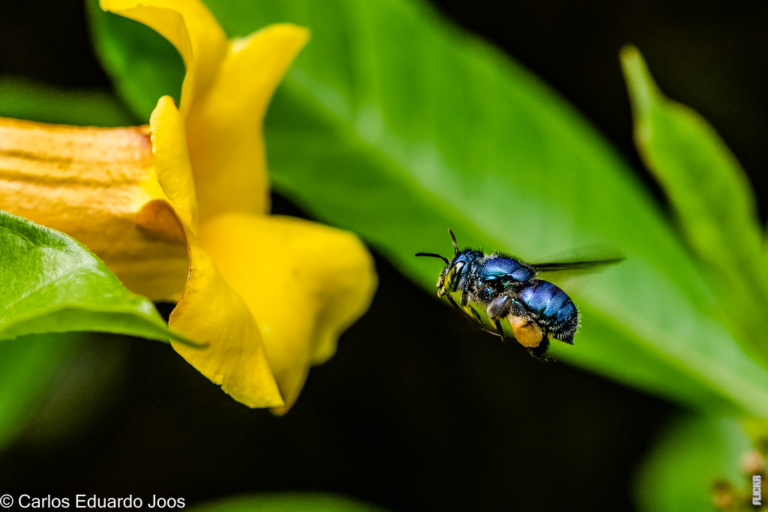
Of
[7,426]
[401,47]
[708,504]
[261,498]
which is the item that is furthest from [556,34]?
[7,426]

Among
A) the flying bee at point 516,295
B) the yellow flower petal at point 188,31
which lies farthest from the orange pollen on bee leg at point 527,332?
the yellow flower petal at point 188,31

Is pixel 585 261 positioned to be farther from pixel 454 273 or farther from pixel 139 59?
pixel 139 59

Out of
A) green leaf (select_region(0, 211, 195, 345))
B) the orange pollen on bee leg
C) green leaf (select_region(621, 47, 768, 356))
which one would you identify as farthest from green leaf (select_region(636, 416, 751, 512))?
green leaf (select_region(0, 211, 195, 345))

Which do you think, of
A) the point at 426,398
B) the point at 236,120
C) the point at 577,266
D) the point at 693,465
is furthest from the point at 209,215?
the point at 426,398

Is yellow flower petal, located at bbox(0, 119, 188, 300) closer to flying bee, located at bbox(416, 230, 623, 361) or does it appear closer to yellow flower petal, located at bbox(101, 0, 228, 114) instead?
yellow flower petal, located at bbox(101, 0, 228, 114)

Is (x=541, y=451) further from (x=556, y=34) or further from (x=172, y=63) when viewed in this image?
(x=172, y=63)
